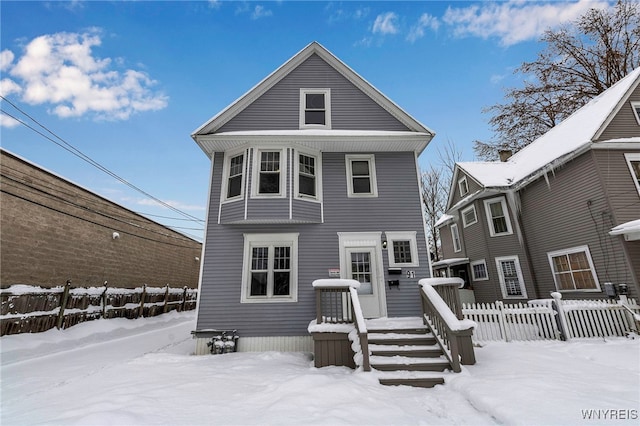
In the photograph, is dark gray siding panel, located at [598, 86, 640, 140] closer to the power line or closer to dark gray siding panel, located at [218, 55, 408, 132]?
dark gray siding panel, located at [218, 55, 408, 132]

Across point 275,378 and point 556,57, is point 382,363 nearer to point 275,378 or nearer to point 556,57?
point 275,378

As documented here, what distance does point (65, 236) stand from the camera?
9023 mm

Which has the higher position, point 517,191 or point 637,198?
point 517,191

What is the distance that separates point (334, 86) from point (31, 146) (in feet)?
44.7

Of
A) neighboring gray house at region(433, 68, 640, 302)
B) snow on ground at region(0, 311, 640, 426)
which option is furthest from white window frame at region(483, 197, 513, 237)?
snow on ground at region(0, 311, 640, 426)

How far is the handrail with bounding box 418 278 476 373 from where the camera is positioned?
4.61 metres

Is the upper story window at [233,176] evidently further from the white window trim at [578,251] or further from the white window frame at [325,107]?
the white window trim at [578,251]

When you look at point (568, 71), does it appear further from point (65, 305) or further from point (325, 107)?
point (65, 305)

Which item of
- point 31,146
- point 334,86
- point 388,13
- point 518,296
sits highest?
point 388,13

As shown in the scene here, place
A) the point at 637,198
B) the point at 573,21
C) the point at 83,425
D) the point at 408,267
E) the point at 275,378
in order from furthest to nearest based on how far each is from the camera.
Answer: the point at 573,21, the point at 637,198, the point at 408,267, the point at 275,378, the point at 83,425

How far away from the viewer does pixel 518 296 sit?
11805mm

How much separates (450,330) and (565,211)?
30.8 ft

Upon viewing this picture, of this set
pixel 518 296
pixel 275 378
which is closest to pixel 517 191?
pixel 518 296

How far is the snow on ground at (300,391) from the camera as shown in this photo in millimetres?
2855
